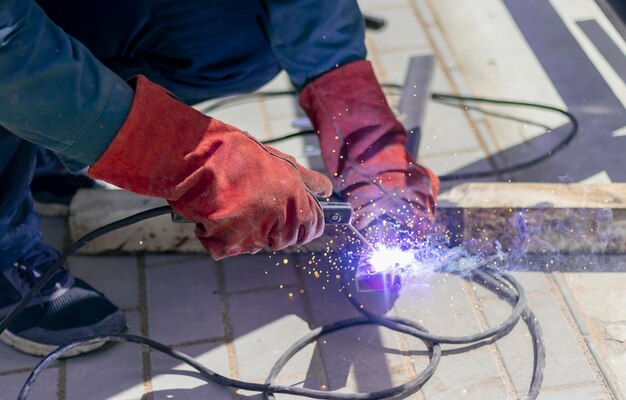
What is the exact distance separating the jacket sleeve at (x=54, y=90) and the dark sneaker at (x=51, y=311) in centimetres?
67

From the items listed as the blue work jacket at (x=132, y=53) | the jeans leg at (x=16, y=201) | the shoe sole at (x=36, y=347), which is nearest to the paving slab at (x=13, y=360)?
the shoe sole at (x=36, y=347)

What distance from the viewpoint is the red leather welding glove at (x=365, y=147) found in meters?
2.39

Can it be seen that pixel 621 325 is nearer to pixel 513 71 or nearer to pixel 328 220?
pixel 328 220

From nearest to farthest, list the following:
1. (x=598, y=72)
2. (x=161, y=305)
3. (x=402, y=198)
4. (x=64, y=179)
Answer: (x=402, y=198) → (x=161, y=305) → (x=64, y=179) → (x=598, y=72)

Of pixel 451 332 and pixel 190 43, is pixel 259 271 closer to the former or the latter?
pixel 451 332

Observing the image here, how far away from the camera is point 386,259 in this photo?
7.84 feet

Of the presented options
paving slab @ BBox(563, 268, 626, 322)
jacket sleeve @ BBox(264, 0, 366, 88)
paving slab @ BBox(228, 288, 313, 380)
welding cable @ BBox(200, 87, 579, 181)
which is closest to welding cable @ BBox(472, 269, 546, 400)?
paving slab @ BBox(563, 268, 626, 322)

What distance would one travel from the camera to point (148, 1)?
2488mm

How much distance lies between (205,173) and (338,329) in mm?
764

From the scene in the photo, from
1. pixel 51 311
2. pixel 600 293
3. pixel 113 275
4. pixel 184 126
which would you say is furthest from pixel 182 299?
pixel 600 293

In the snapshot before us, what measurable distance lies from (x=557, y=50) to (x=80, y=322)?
2.09m

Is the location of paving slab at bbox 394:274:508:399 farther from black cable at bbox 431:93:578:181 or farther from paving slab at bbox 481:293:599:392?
black cable at bbox 431:93:578:181

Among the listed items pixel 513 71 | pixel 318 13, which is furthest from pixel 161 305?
pixel 513 71

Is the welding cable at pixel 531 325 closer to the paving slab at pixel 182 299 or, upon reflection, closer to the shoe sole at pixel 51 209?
the paving slab at pixel 182 299
